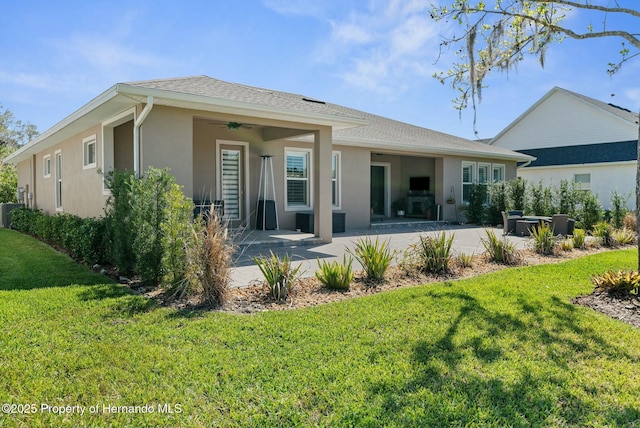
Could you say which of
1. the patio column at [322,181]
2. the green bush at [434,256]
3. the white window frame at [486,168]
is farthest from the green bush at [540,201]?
the green bush at [434,256]

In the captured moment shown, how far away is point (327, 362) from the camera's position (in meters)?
3.60

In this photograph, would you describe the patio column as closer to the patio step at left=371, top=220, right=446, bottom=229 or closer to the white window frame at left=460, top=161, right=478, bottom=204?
the patio step at left=371, top=220, right=446, bottom=229

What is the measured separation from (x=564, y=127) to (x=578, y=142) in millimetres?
1358

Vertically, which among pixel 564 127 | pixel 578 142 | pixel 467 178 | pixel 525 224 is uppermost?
pixel 564 127

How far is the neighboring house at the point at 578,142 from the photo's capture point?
71.2ft

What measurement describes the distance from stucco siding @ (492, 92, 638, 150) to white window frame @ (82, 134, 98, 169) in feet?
83.3

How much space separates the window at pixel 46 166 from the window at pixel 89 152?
5074 millimetres

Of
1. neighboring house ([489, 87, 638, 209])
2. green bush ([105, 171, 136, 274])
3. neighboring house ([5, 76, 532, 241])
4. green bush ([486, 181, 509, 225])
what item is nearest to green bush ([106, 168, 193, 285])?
green bush ([105, 171, 136, 274])

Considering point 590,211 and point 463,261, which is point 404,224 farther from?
point 463,261

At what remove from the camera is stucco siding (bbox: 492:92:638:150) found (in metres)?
23.8

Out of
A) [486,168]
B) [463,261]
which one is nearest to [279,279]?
[463,261]

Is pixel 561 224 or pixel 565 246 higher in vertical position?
pixel 561 224

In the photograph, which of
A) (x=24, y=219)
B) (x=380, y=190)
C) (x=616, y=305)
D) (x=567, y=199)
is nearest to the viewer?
(x=616, y=305)

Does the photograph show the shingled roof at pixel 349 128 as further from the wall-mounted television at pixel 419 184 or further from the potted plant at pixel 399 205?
the potted plant at pixel 399 205
